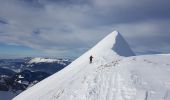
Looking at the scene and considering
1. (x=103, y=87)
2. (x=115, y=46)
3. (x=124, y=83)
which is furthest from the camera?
(x=115, y=46)

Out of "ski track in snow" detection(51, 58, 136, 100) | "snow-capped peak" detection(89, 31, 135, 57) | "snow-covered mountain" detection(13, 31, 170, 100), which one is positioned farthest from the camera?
"snow-capped peak" detection(89, 31, 135, 57)

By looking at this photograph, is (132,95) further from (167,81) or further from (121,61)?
(121,61)

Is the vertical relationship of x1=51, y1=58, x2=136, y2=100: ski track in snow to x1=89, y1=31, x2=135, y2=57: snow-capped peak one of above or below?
below

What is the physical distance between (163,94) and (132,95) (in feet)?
11.2

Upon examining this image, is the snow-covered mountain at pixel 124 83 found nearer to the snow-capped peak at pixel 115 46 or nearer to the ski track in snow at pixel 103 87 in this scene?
the ski track in snow at pixel 103 87

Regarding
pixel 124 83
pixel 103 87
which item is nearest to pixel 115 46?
pixel 103 87

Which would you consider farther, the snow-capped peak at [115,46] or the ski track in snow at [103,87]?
the snow-capped peak at [115,46]

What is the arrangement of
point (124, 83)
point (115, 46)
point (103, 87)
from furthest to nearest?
point (115, 46) < point (103, 87) < point (124, 83)

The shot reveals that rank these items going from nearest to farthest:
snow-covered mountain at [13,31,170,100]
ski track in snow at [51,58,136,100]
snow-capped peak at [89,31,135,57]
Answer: snow-covered mountain at [13,31,170,100] < ski track in snow at [51,58,136,100] < snow-capped peak at [89,31,135,57]

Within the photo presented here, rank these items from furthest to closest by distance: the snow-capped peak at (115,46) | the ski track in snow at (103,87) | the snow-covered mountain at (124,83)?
1. the snow-capped peak at (115,46)
2. the ski track in snow at (103,87)
3. the snow-covered mountain at (124,83)

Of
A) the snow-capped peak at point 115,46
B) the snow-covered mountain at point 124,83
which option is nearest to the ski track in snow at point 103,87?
the snow-covered mountain at point 124,83

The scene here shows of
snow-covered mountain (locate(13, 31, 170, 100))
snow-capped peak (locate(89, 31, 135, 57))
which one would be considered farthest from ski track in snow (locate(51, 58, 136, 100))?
snow-capped peak (locate(89, 31, 135, 57))

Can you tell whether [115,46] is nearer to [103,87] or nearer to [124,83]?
[103,87]

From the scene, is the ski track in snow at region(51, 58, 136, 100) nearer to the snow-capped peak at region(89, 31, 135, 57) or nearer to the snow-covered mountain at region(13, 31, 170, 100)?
the snow-covered mountain at region(13, 31, 170, 100)
